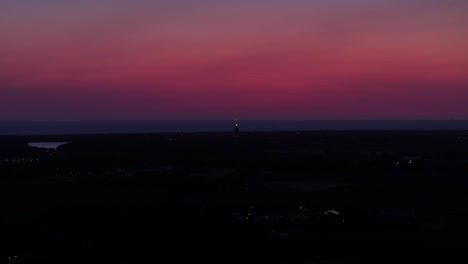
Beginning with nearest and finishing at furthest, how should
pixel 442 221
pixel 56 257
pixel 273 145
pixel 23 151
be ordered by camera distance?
pixel 56 257, pixel 442 221, pixel 23 151, pixel 273 145

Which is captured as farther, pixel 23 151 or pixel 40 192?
Answer: pixel 23 151

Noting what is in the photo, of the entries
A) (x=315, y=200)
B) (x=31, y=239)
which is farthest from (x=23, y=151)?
(x=31, y=239)

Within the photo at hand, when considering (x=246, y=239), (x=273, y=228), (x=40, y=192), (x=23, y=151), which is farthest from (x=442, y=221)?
(x=23, y=151)

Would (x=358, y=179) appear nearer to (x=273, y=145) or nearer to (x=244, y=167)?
(x=244, y=167)

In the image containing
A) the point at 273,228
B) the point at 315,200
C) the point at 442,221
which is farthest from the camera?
the point at 315,200

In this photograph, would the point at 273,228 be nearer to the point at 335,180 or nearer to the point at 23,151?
the point at 335,180

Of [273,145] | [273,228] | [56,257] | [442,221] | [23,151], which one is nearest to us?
[56,257]
